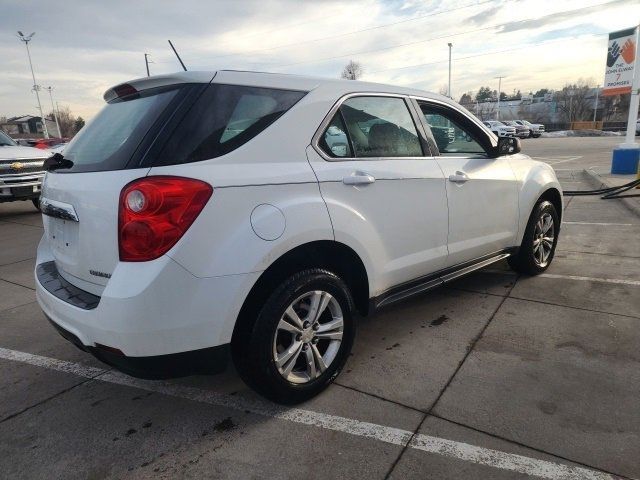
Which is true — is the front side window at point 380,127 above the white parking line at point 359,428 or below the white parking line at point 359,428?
above

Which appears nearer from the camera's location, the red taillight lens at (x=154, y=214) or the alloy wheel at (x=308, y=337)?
the red taillight lens at (x=154, y=214)

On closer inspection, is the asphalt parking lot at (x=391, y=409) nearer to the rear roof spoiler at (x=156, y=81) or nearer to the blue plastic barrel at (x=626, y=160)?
the rear roof spoiler at (x=156, y=81)

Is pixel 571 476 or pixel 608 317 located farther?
pixel 608 317

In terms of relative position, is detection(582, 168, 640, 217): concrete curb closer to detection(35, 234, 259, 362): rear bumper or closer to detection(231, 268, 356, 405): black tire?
detection(231, 268, 356, 405): black tire

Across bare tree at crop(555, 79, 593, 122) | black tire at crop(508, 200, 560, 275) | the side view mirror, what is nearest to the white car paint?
the side view mirror

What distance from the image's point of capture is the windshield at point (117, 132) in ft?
7.59

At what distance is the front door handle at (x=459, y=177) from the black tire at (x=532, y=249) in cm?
127

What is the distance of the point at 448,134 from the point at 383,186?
1.08 metres

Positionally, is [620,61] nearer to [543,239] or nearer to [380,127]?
[543,239]

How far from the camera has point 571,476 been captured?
2100 millimetres

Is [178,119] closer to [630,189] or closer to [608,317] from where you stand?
[608,317]

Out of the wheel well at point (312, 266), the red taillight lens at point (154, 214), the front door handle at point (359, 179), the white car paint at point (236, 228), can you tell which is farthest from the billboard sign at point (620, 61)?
the red taillight lens at point (154, 214)

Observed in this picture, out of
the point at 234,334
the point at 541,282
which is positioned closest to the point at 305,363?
the point at 234,334

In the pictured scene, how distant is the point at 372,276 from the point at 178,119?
4.76 ft
